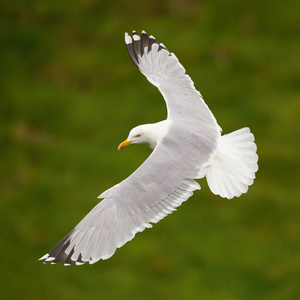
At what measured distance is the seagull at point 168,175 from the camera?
5.93 meters

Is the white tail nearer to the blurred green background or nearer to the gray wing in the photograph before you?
the gray wing

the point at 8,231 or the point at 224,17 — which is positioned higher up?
the point at 224,17

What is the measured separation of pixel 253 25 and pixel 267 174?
9.97 feet

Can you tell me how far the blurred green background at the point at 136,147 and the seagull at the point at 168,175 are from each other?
3.20 m

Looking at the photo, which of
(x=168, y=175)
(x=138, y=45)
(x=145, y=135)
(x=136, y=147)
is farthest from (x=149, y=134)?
(x=136, y=147)

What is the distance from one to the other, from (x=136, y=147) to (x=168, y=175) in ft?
16.5

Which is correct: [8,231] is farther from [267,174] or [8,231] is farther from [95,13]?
[95,13]

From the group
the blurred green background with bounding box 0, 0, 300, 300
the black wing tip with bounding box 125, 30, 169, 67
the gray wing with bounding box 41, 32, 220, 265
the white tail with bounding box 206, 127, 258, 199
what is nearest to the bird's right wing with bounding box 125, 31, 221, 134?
the black wing tip with bounding box 125, 30, 169, 67

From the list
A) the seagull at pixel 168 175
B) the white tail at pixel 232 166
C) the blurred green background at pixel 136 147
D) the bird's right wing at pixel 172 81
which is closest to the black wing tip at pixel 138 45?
the bird's right wing at pixel 172 81

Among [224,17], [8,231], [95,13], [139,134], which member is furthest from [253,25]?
[139,134]

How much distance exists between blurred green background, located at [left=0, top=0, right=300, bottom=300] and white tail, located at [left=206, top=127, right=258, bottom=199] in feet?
10.8

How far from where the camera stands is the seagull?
593 centimetres

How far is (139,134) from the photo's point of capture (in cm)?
680

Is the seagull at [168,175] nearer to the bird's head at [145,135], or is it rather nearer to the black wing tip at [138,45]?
the bird's head at [145,135]
